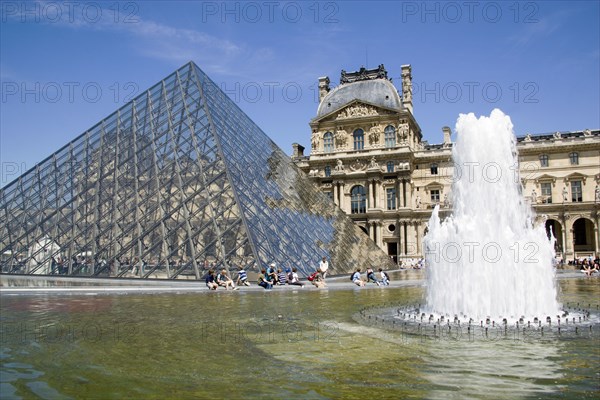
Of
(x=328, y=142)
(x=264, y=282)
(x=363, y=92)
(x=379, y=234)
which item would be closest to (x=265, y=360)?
(x=264, y=282)

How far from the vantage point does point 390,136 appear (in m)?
47.9

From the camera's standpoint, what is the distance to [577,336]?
7.71 meters

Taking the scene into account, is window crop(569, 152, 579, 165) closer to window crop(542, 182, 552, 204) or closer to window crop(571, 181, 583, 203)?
window crop(571, 181, 583, 203)

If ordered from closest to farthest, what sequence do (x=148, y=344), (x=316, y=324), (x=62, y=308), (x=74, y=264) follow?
(x=148, y=344), (x=316, y=324), (x=62, y=308), (x=74, y=264)

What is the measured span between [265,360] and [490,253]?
6437mm

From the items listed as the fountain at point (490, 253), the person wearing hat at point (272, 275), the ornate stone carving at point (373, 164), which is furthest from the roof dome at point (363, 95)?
the fountain at point (490, 253)

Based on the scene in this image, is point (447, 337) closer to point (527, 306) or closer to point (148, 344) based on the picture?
point (527, 306)

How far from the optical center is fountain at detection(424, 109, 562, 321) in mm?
10508

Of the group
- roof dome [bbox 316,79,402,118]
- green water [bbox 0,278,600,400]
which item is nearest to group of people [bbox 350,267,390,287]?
green water [bbox 0,278,600,400]

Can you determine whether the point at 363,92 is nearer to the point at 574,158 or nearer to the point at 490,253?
the point at 574,158

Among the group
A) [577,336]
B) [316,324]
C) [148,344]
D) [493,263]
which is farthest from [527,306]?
[148,344]

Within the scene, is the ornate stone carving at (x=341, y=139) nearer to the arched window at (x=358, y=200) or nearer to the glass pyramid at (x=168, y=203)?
the arched window at (x=358, y=200)

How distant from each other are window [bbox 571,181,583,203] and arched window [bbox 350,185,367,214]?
16958 mm

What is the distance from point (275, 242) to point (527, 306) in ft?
32.0
